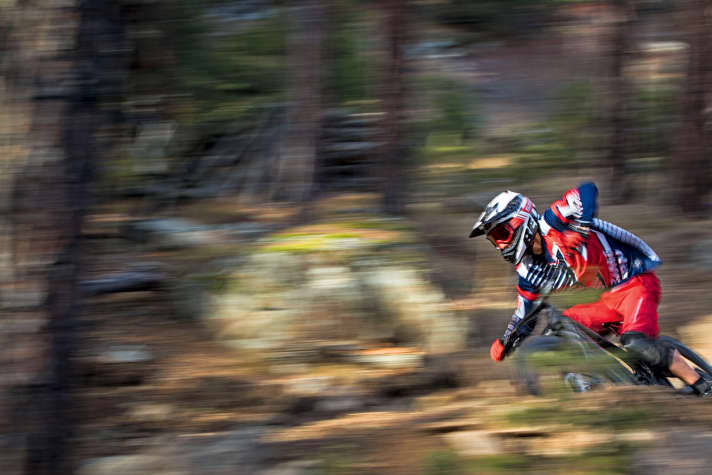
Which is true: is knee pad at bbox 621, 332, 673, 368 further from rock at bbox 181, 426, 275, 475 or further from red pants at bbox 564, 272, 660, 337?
rock at bbox 181, 426, 275, 475

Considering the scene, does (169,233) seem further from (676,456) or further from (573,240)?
(676,456)

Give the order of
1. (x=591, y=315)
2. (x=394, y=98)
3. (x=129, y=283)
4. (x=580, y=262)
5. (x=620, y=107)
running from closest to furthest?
(x=580, y=262)
(x=591, y=315)
(x=129, y=283)
(x=394, y=98)
(x=620, y=107)

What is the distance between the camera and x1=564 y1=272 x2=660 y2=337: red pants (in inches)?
196

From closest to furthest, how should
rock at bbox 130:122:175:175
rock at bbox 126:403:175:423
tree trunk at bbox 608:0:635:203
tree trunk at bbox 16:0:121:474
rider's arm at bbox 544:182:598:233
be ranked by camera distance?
tree trunk at bbox 16:0:121:474 → rider's arm at bbox 544:182:598:233 → rock at bbox 126:403:175:423 → rock at bbox 130:122:175:175 → tree trunk at bbox 608:0:635:203

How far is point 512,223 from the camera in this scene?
4.92 m

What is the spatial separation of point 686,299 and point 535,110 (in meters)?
6.54

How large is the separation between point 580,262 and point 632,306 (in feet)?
1.49

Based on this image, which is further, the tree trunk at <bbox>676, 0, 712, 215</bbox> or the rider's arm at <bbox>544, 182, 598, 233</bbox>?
the tree trunk at <bbox>676, 0, 712, 215</bbox>

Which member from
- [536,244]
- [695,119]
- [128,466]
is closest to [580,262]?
[536,244]

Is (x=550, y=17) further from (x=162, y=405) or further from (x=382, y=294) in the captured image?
(x=162, y=405)

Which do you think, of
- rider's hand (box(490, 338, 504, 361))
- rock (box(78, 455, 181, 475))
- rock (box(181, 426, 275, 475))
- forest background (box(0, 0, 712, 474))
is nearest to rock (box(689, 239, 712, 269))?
forest background (box(0, 0, 712, 474))

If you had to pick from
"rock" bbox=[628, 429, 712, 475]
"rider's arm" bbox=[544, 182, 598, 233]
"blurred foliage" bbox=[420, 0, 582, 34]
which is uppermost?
"blurred foliage" bbox=[420, 0, 582, 34]

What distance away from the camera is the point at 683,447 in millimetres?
4723

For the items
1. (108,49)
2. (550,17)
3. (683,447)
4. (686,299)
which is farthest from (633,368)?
(550,17)
